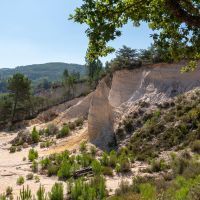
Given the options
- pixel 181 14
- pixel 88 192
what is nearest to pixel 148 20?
pixel 181 14

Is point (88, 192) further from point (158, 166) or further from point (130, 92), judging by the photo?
point (130, 92)

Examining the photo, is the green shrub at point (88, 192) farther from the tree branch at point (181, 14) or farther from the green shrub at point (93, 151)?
the green shrub at point (93, 151)

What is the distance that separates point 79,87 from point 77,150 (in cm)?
5268

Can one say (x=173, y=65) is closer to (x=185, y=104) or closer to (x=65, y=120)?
(x=185, y=104)

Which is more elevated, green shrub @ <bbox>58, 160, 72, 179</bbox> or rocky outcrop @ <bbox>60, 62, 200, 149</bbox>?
rocky outcrop @ <bbox>60, 62, 200, 149</bbox>

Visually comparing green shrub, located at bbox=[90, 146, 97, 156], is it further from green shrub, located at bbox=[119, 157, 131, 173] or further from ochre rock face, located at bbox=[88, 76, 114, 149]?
green shrub, located at bbox=[119, 157, 131, 173]

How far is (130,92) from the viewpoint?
1196 inches

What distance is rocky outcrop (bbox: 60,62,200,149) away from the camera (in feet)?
86.7

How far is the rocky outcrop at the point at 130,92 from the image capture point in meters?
26.4

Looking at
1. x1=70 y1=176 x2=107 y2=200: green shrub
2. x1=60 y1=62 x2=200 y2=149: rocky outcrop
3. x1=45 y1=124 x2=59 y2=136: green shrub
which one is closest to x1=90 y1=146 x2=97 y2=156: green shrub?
x1=60 y1=62 x2=200 y2=149: rocky outcrop

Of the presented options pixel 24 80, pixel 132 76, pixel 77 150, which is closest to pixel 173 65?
pixel 132 76

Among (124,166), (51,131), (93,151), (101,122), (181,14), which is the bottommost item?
(51,131)

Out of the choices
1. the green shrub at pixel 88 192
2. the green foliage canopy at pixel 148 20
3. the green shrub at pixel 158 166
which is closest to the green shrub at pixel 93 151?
the green shrub at pixel 158 166

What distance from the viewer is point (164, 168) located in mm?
16812
